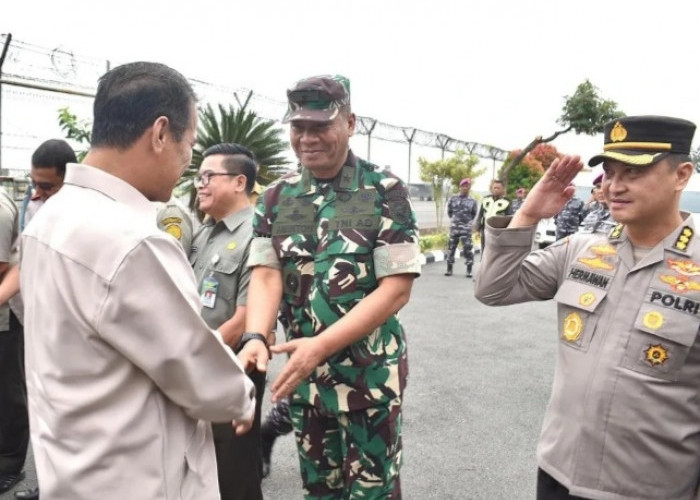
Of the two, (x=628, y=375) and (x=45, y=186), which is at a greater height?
(x=45, y=186)

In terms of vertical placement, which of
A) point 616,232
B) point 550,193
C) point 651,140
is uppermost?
point 651,140

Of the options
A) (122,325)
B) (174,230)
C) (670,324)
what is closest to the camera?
(122,325)

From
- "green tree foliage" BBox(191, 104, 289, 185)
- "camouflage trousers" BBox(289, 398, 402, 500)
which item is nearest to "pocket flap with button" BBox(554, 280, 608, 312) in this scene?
"camouflage trousers" BBox(289, 398, 402, 500)

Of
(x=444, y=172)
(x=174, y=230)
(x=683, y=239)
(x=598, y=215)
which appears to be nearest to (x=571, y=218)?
(x=598, y=215)

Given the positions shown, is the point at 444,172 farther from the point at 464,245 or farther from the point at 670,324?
the point at 670,324

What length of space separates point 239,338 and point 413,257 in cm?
90

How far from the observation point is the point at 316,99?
186 centimetres

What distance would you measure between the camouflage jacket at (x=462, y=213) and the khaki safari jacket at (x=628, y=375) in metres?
8.61

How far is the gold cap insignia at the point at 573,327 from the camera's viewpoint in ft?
5.38

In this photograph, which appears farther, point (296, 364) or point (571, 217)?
point (571, 217)

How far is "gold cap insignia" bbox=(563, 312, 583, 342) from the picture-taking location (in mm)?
1639

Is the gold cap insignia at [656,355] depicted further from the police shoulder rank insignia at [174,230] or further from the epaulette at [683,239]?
the police shoulder rank insignia at [174,230]

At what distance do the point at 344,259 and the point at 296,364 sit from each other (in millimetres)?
391

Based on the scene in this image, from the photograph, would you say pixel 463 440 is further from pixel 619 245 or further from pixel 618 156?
pixel 618 156
